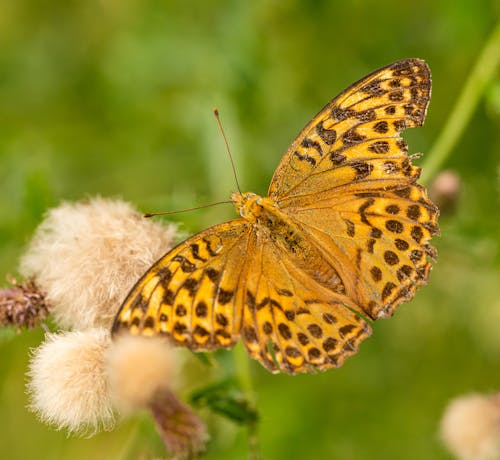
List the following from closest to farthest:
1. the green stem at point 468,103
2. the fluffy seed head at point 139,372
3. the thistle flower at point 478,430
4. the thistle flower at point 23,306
A: the fluffy seed head at point 139,372
the thistle flower at point 478,430
the thistle flower at point 23,306
the green stem at point 468,103

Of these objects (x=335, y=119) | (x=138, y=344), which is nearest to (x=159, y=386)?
(x=138, y=344)

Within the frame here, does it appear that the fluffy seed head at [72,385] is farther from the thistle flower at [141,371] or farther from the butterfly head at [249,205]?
the butterfly head at [249,205]

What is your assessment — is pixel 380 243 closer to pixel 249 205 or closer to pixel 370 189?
pixel 370 189

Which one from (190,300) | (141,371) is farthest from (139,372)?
(190,300)

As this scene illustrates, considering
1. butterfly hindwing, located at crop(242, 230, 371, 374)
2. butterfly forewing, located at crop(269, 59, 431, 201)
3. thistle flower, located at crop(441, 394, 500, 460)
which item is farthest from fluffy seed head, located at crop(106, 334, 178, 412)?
thistle flower, located at crop(441, 394, 500, 460)

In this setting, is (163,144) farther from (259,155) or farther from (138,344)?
(138,344)

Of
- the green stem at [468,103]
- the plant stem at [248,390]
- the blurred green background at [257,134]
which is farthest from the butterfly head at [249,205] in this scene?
the green stem at [468,103]
